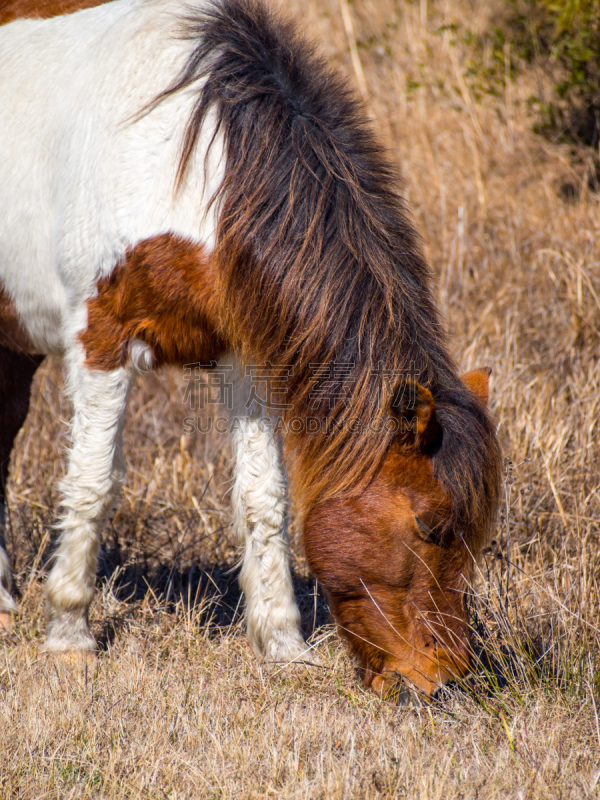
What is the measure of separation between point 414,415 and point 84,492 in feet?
4.40

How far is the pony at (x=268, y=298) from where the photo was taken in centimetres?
241

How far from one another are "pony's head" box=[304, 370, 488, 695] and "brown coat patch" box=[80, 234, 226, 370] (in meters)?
0.77

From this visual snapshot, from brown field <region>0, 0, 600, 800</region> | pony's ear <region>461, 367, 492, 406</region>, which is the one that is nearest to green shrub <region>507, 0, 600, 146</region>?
brown field <region>0, 0, 600, 800</region>

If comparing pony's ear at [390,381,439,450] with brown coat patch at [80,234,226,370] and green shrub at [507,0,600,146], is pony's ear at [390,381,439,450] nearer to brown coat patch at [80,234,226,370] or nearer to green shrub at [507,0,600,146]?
brown coat patch at [80,234,226,370]

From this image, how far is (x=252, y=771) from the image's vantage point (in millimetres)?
2195

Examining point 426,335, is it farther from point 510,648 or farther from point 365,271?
point 510,648

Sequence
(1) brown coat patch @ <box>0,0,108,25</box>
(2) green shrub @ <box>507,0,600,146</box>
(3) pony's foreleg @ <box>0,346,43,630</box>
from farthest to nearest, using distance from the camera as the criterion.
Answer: (2) green shrub @ <box>507,0,600,146</box>
(3) pony's foreleg @ <box>0,346,43,630</box>
(1) brown coat patch @ <box>0,0,108,25</box>

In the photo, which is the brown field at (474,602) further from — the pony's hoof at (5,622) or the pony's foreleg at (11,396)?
the pony's foreleg at (11,396)

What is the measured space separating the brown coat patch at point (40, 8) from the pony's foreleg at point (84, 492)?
1.74 metres

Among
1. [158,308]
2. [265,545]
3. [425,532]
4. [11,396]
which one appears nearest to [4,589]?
[11,396]

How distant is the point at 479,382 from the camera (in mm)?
2639

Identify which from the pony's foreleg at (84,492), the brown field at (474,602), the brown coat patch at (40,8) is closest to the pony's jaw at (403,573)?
the brown field at (474,602)

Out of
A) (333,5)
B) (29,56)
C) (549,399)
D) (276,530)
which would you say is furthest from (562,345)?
(333,5)

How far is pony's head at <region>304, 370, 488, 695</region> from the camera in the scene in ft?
7.77
